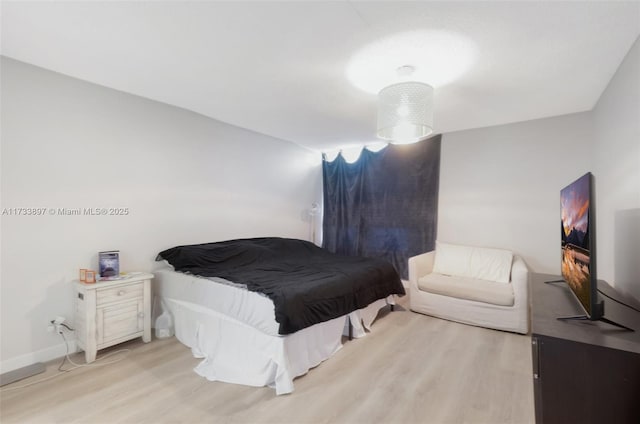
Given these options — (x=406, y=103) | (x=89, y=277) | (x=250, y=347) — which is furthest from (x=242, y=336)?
(x=406, y=103)

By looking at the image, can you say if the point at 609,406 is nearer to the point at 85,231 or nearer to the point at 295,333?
the point at 295,333

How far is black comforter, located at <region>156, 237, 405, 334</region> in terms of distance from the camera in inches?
86.0

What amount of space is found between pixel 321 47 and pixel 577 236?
199cm

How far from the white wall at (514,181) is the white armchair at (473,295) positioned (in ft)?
1.08

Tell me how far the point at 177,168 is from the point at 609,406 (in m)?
3.74

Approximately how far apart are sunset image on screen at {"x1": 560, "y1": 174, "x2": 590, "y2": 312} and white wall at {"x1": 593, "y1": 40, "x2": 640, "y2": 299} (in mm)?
320

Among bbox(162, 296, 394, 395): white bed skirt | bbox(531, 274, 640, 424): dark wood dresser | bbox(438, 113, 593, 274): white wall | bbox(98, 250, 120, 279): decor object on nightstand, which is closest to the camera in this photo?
bbox(531, 274, 640, 424): dark wood dresser

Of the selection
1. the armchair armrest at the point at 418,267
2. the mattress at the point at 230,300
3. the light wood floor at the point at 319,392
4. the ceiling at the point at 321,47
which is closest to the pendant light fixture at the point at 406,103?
the ceiling at the point at 321,47

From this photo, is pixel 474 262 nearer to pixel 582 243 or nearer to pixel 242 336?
pixel 582 243

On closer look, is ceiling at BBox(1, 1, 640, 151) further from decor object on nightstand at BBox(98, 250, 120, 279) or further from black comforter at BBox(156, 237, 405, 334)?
black comforter at BBox(156, 237, 405, 334)

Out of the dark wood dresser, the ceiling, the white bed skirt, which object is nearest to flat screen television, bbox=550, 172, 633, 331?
the dark wood dresser

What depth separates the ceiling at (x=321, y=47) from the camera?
64.4 inches

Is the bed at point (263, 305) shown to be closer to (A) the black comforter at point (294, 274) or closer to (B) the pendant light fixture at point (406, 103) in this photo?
(A) the black comforter at point (294, 274)

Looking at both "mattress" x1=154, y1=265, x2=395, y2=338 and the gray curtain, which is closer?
"mattress" x1=154, y1=265, x2=395, y2=338
